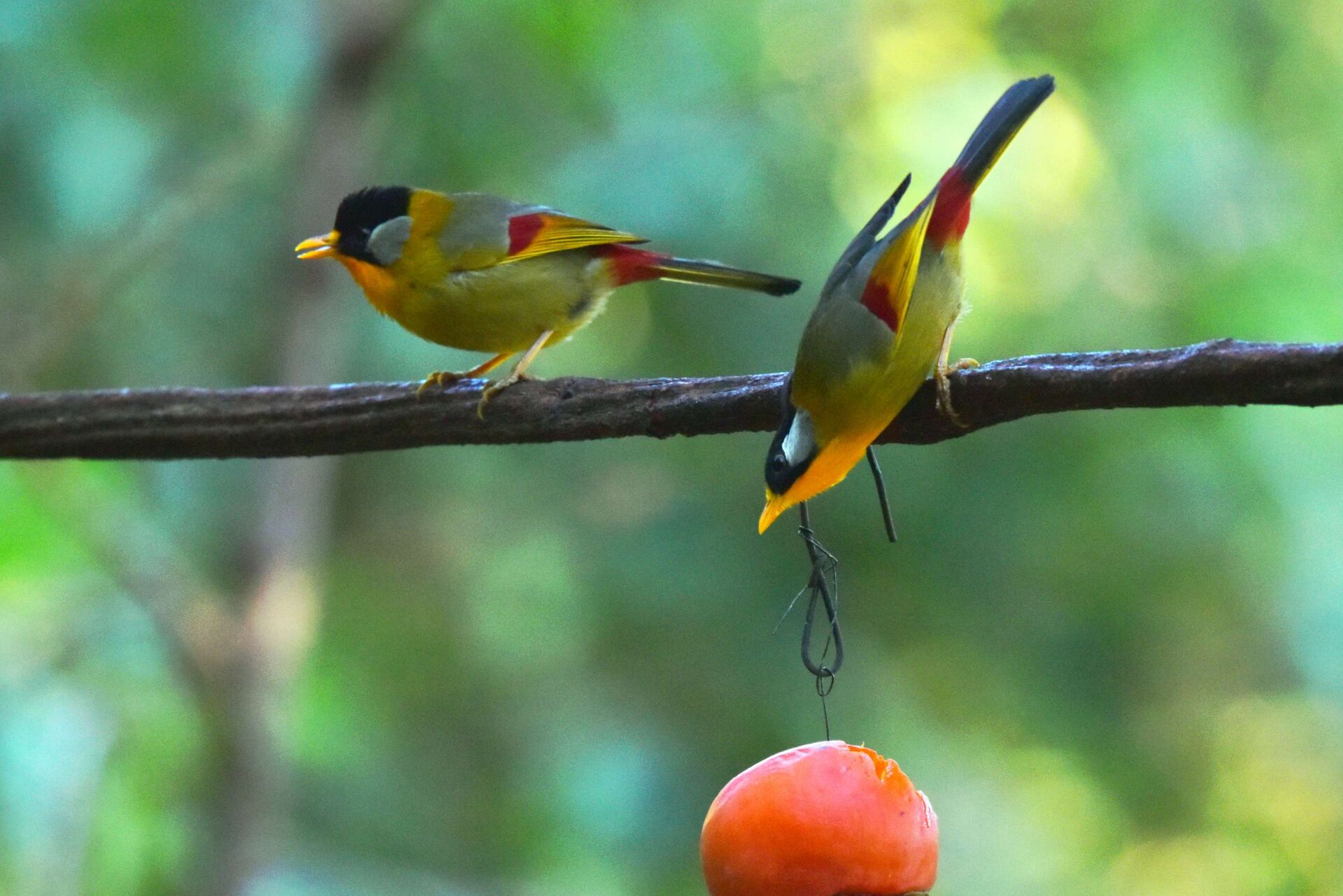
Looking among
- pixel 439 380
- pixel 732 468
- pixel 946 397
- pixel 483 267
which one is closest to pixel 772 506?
pixel 946 397

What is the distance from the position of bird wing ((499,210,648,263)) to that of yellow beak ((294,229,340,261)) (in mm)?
445

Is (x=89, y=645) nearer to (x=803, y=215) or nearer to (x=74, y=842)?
(x=74, y=842)

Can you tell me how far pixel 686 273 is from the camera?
3.29 meters

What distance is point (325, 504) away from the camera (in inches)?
258

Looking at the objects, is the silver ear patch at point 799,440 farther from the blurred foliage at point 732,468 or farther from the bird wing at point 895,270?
the blurred foliage at point 732,468

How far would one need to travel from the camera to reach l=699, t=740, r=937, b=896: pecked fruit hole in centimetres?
164

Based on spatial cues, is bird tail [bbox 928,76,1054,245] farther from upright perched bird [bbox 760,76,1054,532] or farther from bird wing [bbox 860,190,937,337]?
bird wing [bbox 860,190,937,337]

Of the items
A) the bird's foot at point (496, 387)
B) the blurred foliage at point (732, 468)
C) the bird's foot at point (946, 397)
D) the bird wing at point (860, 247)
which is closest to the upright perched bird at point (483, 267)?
the bird's foot at point (496, 387)

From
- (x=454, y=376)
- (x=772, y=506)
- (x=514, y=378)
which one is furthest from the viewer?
(x=454, y=376)

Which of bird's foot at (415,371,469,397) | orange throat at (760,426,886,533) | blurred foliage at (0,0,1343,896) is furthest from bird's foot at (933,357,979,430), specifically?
blurred foliage at (0,0,1343,896)

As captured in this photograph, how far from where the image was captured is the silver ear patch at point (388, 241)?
343 cm

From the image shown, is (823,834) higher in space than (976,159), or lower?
lower

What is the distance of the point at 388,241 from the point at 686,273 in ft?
2.57

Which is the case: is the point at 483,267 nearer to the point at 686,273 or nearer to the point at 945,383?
the point at 686,273
